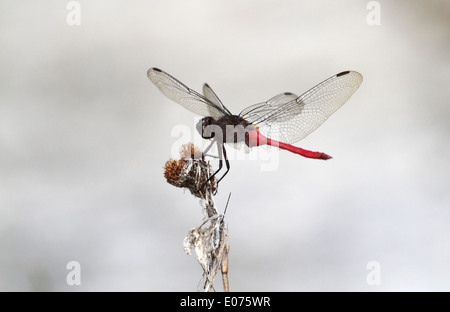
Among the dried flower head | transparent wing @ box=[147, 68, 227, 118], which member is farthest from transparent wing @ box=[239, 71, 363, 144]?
the dried flower head

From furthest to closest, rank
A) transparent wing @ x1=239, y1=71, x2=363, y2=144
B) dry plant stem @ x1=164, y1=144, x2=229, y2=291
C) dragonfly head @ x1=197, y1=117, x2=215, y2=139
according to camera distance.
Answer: transparent wing @ x1=239, y1=71, x2=363, y2=144 → dragonfly head @ x1=197, y1=117, x2=215, y2=139 → dry plant stem @ x1=164, y1=144, x2=229, y2=291

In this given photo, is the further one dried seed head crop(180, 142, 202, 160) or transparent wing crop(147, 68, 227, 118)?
transparent wing crop(147, 68, 227, 118)

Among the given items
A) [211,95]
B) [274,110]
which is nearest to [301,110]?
[274,110]

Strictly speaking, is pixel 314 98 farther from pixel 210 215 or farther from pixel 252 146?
pixel 210 215

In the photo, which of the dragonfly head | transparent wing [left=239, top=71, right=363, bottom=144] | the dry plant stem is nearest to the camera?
the dry plant stem

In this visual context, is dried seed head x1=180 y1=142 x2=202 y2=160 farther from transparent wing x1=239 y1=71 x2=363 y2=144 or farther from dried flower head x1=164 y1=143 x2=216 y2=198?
transparent wing x1=239 y1=71 x2=363 y2=144

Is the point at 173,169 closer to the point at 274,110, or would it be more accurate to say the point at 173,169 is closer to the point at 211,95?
the point at 211,95
